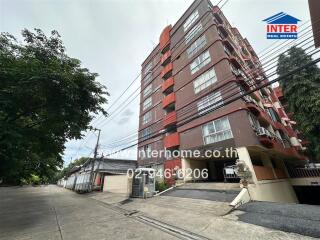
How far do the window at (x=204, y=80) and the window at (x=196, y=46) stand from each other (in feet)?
12.7

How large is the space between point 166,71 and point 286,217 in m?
20.8

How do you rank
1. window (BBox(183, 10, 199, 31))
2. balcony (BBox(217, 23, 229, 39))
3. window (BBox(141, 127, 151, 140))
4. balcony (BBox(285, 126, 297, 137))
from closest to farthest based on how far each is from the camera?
balcony (BBox(217, 23, 229, 39)), window (BBox(183, 10, 199, 31)), balcony (BBox(285, 126, 297, 137)), window (BBox(141, 127, 151, 140))

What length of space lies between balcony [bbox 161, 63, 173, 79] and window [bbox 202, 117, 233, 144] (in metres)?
10.8

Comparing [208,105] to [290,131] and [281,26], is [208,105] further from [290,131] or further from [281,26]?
[290,131]

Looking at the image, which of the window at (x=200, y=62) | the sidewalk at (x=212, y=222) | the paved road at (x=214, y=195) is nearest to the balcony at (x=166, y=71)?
the window at (x=200, y=62)

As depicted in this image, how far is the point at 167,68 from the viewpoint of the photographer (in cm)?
2427

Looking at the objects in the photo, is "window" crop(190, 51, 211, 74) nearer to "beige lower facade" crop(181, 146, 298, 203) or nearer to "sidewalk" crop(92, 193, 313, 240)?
"beige lower facade" crop(181, 146, 298, 203)

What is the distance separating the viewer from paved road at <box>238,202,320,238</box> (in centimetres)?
572

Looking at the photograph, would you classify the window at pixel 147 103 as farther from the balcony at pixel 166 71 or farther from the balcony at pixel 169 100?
the balcony at pixel 169 100

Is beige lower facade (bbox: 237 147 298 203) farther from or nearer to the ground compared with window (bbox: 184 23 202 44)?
nearer to the ground

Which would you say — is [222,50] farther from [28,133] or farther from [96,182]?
[96,182]

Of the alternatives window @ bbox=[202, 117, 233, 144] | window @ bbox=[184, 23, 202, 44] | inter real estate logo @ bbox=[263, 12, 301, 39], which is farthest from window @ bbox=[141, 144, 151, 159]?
inter real estate logo @ bbox=[263, 12, 301, 39]

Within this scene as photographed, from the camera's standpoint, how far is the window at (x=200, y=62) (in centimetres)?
1850

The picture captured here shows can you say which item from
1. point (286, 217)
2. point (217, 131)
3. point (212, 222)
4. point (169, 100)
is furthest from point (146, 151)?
point (286, 217)
